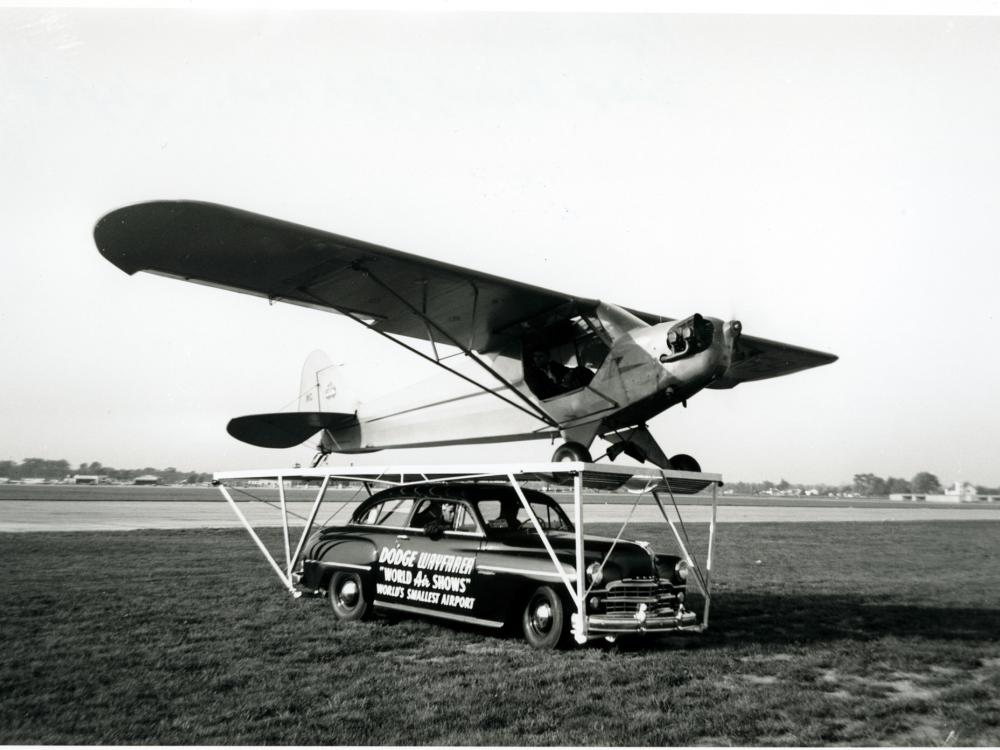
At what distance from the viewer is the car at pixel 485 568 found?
23.0ft

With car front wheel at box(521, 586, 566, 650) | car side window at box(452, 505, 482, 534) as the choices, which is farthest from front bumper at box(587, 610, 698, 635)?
car side window at box(452, 505, 482, 534)

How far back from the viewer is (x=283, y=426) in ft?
41.8

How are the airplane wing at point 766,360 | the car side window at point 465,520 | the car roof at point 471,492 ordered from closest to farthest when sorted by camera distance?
the car side window at point 465,520
the car roof at point 471,492
the airplane wing at point 766,360

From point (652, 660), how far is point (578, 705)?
1.79 metres

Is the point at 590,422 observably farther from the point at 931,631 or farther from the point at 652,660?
the point at 931,631

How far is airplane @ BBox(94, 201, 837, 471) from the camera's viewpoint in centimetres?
809

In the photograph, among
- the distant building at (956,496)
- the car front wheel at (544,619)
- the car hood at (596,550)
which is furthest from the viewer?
the distant building at (956,496)

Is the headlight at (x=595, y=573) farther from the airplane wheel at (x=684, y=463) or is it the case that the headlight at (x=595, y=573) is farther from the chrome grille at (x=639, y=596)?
the airplane wheel at (x=684, y=463)

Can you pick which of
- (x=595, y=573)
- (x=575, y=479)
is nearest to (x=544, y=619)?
(x=595, y=573)

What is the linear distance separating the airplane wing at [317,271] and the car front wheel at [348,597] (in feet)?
10.4

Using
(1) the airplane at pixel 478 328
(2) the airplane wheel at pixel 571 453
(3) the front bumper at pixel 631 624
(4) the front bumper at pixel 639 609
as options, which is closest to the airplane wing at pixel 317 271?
(1) the airplane at pixel 478 328

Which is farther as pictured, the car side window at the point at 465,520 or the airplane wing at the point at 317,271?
the car side window at the point at 465,520

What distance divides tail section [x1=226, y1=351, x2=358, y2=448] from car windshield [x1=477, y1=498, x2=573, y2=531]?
5409 mm

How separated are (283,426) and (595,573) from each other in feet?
24.3
